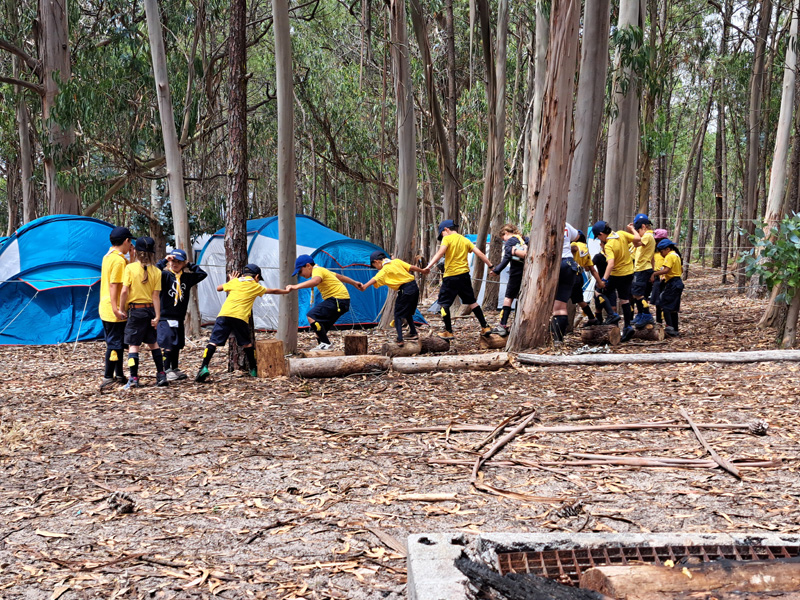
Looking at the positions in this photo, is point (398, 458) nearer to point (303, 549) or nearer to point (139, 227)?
point (303, 549)

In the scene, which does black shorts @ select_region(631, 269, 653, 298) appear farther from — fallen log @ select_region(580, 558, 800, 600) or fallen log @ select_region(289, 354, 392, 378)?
fallen log @ select_region(580, 558, 800, 600)

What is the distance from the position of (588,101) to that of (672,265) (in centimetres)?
266

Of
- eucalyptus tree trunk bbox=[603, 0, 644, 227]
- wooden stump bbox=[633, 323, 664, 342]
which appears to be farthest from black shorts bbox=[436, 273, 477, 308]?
eucalyptus tree trunk bbox=[603, 0, 644, 227]

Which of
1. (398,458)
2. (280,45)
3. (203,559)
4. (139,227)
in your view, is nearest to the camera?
(203,559)

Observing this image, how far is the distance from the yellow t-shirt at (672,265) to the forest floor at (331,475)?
2.75 m

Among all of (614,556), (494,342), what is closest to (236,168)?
Result: (494,342)

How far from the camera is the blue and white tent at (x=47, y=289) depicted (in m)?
12.9

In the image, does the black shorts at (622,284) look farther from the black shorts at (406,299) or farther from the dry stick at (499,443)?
the dry stick at (499,443)

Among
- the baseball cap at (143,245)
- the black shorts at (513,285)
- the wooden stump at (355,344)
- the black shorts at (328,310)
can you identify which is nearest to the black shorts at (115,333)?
the baseball cap at (143,245)

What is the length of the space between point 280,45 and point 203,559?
22.8ft

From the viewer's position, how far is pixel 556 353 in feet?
29.6

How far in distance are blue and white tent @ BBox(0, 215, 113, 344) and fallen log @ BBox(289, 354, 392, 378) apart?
6.28 m

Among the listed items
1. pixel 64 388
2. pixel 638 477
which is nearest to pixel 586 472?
pixel 638 477

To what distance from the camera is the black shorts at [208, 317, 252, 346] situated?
26.7 ft
